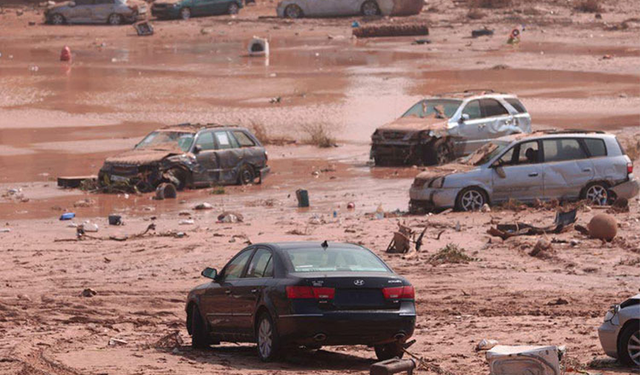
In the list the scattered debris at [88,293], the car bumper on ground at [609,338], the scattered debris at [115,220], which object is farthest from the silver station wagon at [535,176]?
the car bumper on ground at [609,338]

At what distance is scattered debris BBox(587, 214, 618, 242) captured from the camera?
18.3 m

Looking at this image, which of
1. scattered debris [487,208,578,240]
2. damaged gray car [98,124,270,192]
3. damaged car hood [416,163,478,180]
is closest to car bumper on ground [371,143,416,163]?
damaged gray car [98,124,270,192]

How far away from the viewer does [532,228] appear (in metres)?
19.0

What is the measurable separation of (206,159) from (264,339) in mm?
14757

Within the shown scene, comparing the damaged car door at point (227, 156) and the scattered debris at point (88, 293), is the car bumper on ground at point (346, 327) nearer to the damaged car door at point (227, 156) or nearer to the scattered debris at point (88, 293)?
the scattered debris at point (88, 293)

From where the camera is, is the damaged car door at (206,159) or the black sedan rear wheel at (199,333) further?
the damaged car door at (206,159)

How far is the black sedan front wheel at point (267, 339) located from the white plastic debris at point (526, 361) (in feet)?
7.26

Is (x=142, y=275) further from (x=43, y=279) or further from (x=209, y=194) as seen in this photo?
(x=209, y=194)

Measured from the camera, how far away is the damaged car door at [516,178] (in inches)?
866

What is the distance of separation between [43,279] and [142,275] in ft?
4.24

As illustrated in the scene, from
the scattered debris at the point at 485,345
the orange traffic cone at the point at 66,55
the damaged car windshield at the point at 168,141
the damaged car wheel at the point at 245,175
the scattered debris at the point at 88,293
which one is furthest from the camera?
the orange traffic cone at the point at 66,55

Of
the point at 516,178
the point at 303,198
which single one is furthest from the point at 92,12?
the point at 516,178

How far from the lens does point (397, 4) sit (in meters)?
61.4

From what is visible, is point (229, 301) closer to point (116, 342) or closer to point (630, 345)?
point (116, 342)
